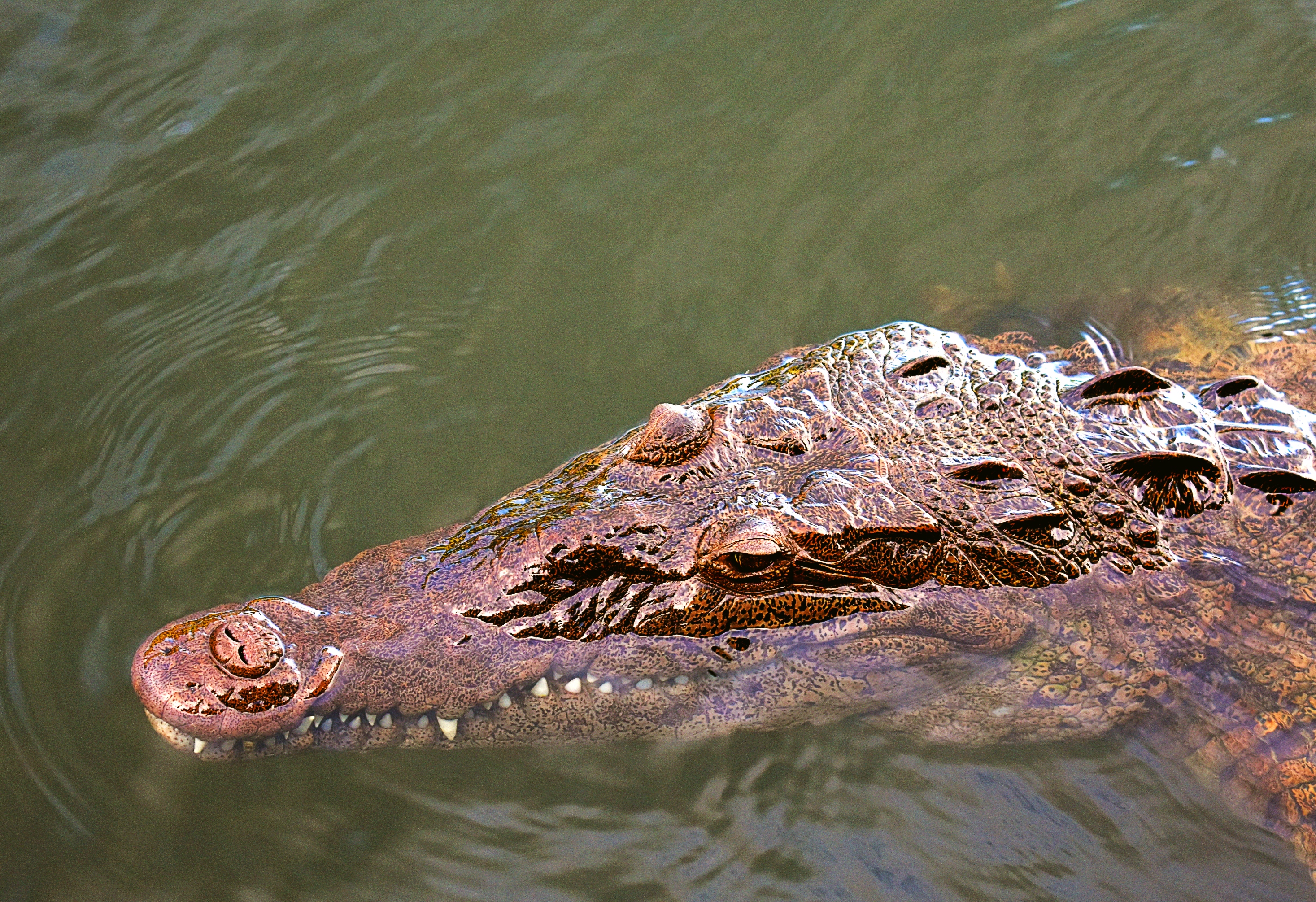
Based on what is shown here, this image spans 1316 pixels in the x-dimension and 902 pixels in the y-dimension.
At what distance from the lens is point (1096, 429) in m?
4.07

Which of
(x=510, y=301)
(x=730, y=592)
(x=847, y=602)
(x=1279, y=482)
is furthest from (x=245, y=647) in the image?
(x=1279, y=482)

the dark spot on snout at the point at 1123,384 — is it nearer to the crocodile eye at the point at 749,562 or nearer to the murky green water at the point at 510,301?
the murky green water at the point at 510,301

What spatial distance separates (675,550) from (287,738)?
59.8 inches

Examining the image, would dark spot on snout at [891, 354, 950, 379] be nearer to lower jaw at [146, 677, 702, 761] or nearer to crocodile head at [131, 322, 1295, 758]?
crocodile head at [131, 322, 1295, 758]

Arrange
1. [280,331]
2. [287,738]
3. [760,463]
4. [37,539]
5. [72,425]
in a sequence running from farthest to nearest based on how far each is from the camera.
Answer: [280,331]
[72,425]
[37,539]
[760,463]
[287,738]

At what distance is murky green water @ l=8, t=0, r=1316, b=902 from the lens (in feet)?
12.4

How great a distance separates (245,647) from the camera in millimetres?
3395

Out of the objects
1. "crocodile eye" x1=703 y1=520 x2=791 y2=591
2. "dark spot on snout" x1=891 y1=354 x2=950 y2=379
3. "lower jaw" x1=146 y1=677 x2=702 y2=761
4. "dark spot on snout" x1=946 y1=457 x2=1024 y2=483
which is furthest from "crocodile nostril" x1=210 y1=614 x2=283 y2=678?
"dark spot on snout" x1=891 y1=354 x2=950 y2=379

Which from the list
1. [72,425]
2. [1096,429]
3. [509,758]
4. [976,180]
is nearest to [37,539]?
[72,425]

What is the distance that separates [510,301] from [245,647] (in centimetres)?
274

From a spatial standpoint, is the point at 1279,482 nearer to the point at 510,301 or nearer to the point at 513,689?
the point at 513,689

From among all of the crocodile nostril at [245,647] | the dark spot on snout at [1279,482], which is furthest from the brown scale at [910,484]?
the crocodile nostril at [245,647]

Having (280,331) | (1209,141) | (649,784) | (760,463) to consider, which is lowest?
(649,784)

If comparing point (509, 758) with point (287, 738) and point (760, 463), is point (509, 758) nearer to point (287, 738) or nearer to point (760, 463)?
point (287, 738)
